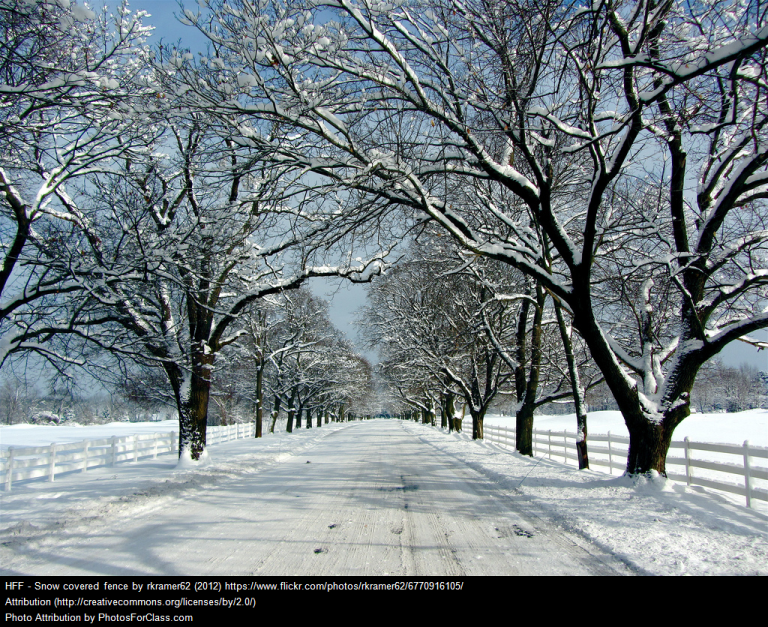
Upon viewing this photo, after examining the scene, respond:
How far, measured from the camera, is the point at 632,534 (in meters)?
5.11

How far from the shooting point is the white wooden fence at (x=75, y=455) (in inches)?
398

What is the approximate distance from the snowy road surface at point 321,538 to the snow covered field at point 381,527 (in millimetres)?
20

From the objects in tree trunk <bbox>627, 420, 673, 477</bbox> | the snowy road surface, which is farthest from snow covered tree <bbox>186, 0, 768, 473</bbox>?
the snowy road surface

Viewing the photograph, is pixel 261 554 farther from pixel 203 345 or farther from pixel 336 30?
pixel 203 345

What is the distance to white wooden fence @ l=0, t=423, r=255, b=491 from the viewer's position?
33.2ft

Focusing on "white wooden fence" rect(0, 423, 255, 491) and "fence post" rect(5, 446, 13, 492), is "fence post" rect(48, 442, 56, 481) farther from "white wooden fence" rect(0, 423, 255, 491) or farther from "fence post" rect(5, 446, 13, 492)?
"fence post" rect(5, 446, 13, 492)

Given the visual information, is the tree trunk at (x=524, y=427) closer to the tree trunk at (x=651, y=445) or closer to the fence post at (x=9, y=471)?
the tree trunk at (x=651, y=445)

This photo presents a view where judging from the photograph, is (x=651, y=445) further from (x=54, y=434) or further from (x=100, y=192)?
(x=54, y=434)

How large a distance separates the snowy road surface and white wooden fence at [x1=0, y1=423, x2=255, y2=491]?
4.87 m

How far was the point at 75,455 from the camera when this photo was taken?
11648mm

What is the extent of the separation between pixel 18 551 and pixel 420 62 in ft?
26.4

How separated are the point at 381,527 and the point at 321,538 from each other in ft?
2.80

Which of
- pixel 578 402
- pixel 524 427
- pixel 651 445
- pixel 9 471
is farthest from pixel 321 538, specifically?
pixel 524 427
